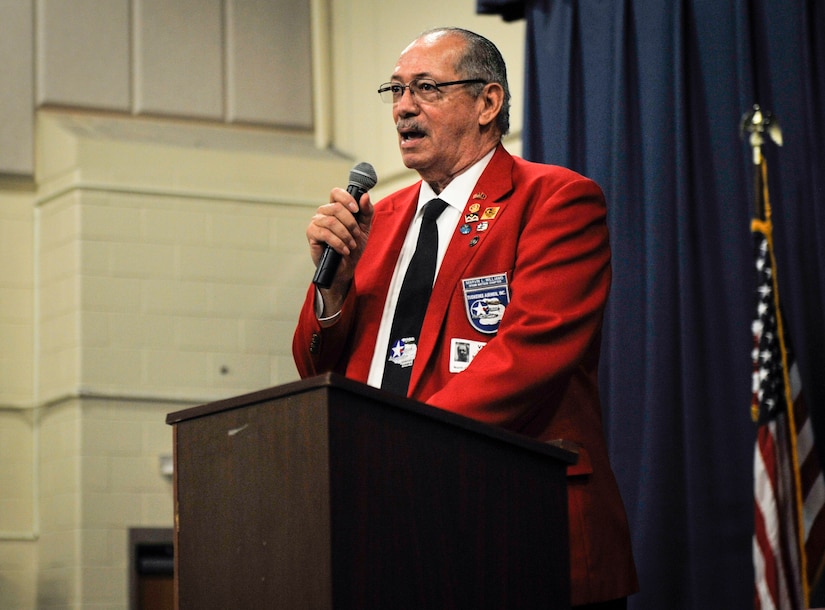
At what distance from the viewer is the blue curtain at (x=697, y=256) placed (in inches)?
156

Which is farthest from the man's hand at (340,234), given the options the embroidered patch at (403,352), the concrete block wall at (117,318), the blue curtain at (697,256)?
the concrete block wall at (117,318)

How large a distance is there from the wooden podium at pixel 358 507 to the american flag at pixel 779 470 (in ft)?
6.66

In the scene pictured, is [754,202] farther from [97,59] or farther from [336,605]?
[97,59]

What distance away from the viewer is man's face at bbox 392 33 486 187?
2367mm

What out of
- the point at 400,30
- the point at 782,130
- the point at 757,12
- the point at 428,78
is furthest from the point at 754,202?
the point at 400,30

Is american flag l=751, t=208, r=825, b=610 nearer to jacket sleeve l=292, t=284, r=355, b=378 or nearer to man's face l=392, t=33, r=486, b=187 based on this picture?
man's face l=392, t=33, r=486, b=187

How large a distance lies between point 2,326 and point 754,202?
11.3 feet

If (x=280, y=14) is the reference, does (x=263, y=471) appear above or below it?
below

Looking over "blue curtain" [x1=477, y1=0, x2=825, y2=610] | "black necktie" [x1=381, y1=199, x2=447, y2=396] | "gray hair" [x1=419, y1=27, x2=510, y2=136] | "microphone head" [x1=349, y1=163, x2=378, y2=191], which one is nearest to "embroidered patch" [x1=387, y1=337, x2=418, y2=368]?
"black necktie" [x1=381, y1=199, x2=447, y2=396]

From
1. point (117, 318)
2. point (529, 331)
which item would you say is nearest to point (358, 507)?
point (529, 331)

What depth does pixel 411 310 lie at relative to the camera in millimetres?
2217

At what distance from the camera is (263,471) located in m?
1.54

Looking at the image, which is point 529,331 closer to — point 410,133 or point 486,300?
point 486,300

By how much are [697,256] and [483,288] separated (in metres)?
2.29
